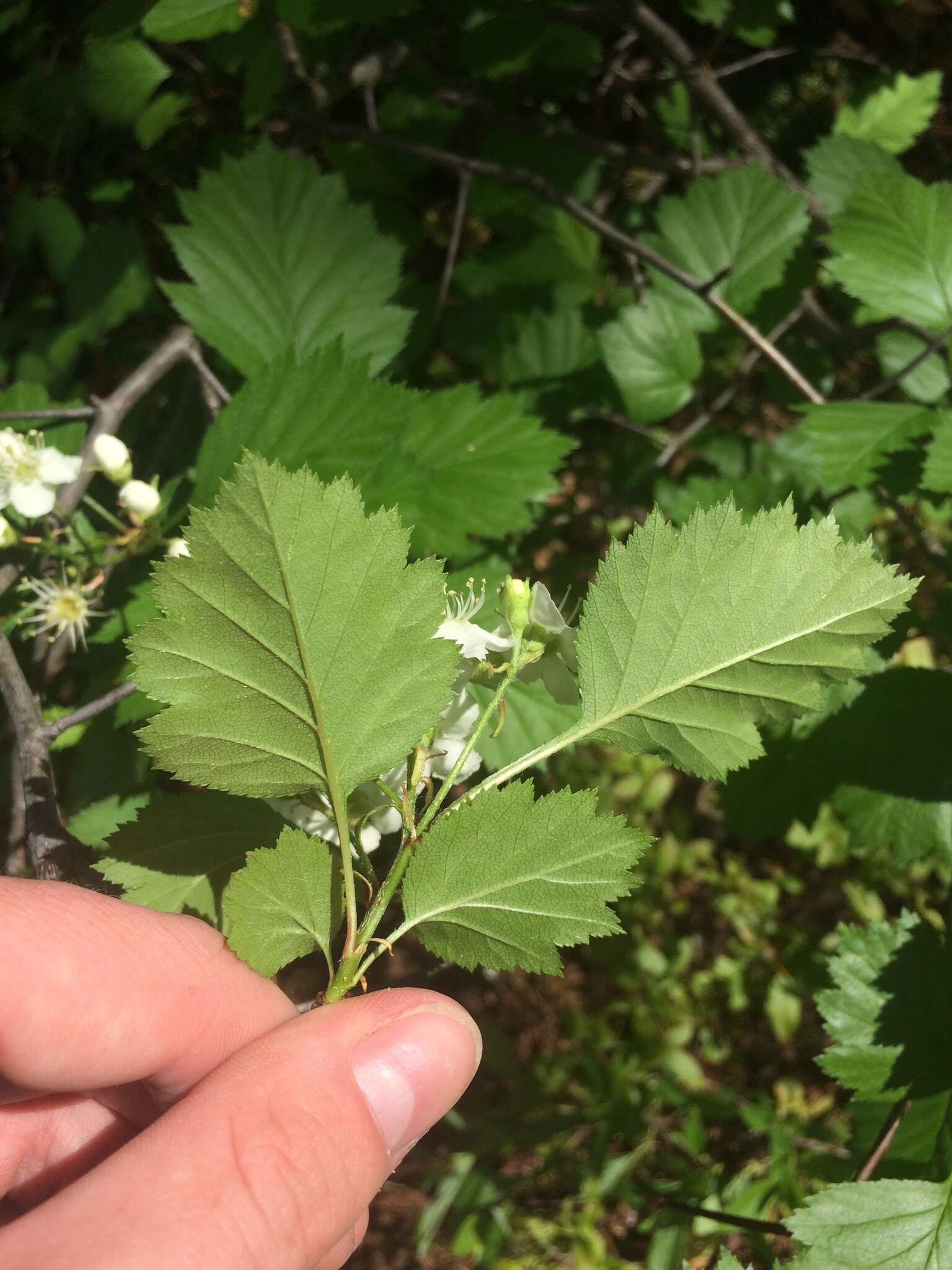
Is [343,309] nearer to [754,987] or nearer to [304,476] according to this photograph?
[304,476]

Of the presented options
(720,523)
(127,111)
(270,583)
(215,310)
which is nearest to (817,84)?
(127,111)

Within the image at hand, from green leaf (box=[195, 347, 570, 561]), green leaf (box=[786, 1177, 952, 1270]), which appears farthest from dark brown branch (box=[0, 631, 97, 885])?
green leaf (box=[786, 1177, 952, 1270])

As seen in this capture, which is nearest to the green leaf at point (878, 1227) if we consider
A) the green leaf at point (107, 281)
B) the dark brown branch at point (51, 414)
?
the dark brown branch at point (51, 414)

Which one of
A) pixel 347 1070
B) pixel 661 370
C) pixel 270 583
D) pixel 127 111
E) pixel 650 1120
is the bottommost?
pixel 650 1120

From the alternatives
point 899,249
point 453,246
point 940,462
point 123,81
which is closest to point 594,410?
point 453,246

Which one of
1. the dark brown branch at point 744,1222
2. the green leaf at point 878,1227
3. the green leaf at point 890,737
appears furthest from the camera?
the green leaf at point 890,737

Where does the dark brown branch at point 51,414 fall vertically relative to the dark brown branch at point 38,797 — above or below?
above

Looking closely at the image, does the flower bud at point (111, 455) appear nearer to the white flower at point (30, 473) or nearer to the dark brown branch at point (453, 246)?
the white flower at point (30, 473)

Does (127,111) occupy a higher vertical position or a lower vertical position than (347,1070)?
higher
